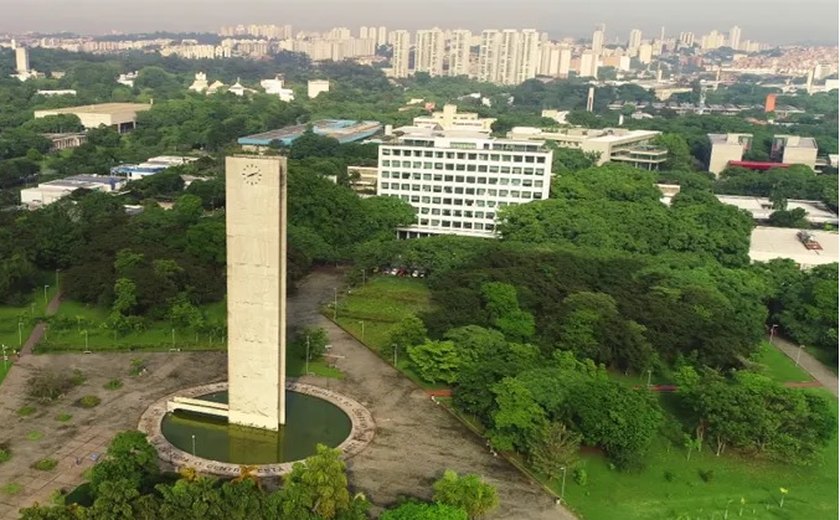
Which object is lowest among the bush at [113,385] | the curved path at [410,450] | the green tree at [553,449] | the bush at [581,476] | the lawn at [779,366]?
the bush at [113,385]

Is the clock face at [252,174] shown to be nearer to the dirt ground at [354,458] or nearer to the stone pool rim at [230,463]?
the stone pool rim at [230,463]

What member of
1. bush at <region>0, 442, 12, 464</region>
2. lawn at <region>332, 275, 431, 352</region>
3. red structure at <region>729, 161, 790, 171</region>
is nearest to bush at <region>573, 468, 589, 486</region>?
lawn at <region>332, 275, 431, 352</region>

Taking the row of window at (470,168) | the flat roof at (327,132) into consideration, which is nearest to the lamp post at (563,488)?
the row of window at (470,168)

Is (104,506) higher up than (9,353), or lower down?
higher up

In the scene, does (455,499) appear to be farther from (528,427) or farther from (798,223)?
(798,223)

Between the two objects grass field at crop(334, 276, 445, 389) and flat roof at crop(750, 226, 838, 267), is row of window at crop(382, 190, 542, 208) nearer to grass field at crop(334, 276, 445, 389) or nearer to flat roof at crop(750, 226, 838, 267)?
grass field at crop(334, 276, 445, 389)

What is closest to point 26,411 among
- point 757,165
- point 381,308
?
point 381,308

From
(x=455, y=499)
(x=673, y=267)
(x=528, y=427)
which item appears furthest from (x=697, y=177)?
(x=455, y=499)
